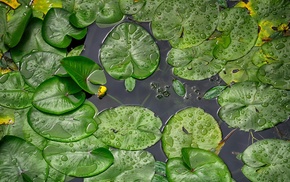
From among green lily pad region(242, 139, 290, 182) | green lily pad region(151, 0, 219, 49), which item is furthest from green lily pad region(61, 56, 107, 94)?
green lily pad region(242, 139, 290, 182)

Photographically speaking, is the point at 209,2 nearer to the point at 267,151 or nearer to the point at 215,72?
the point at 215,72

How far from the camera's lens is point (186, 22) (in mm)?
1788

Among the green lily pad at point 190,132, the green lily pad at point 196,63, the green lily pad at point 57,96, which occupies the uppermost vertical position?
the green lily pad at point 196,63

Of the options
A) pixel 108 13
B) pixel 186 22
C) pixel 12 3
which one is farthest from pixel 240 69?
pixel 12 3

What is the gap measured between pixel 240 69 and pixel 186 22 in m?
0.28

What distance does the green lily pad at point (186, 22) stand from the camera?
1.79 m

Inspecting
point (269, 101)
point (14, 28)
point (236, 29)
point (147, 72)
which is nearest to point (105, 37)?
point (147, 72)

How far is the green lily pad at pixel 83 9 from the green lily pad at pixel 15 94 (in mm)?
345

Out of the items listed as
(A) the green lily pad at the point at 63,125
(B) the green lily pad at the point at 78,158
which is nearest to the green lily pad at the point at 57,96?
(A) the green lily pad at the point at 63,125

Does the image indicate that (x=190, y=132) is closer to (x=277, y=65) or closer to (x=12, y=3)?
(x=277, y=65)

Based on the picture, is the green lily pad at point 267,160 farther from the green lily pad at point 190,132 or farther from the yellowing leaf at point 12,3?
the yellowing leaf at point 12,3

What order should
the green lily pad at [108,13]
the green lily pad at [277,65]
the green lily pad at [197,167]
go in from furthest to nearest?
the green lily pad at [108,13] → the green lily pad at [277,65] → the green lily pad at [197,167]

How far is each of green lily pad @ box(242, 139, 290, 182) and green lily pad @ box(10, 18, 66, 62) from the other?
82 centimetres

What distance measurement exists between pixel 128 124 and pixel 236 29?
22.2 inches
